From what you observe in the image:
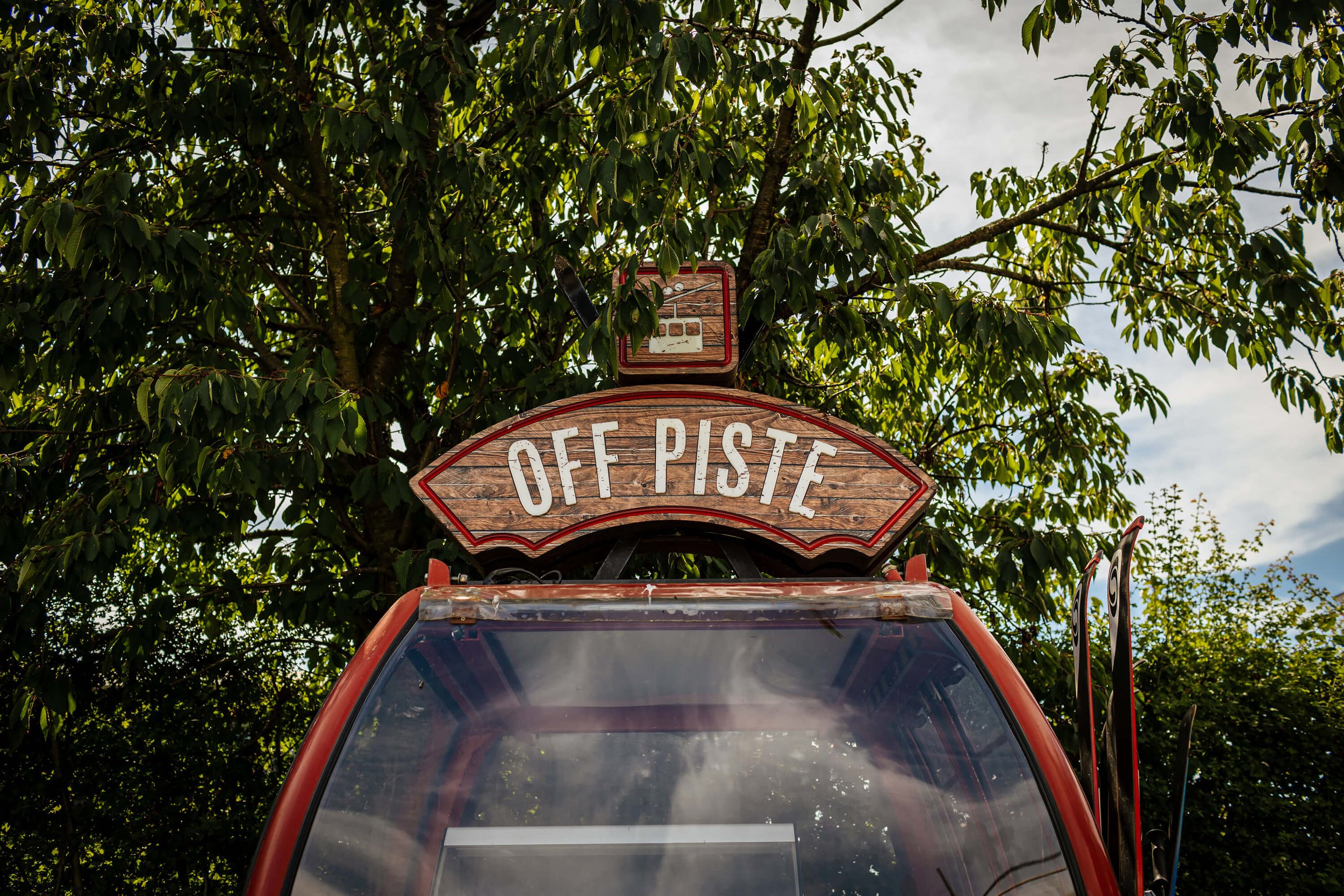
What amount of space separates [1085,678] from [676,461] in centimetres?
108

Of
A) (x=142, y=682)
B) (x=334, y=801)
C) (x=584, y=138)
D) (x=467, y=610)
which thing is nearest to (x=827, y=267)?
(x=584, y=138)

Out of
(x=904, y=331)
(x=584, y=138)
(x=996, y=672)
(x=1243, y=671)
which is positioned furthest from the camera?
(x=1243, y=671)

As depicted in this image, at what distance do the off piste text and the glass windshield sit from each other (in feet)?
1.48

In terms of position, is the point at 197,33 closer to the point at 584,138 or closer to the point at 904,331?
the point at 584,138

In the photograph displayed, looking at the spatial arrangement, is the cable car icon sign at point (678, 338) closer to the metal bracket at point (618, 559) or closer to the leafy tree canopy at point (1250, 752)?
the metal bracket at point (618, 559)

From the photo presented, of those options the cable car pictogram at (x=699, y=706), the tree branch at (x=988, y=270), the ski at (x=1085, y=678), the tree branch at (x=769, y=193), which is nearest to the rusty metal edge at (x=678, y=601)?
the cable car pictogram at (x=699, y=706)

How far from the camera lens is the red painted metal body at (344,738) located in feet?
5.81

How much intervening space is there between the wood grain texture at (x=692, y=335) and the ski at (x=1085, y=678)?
3.74 ft

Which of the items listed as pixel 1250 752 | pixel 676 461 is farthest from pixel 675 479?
pixel 1250 752

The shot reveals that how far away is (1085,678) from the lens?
2092mm

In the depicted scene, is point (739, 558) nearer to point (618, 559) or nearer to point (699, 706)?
point (618, 559)

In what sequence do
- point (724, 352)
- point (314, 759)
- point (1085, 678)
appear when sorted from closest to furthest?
point (314, 759) < point (1085, 678) < point (724, 352)

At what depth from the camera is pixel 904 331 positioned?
5422mm

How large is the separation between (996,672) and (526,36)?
10.8ft
